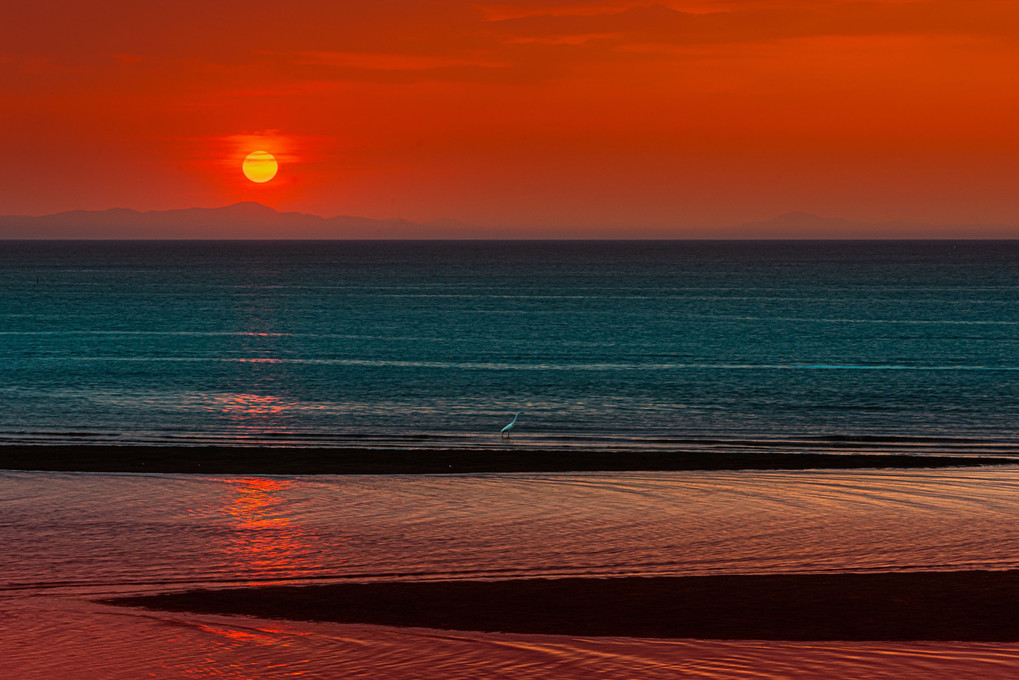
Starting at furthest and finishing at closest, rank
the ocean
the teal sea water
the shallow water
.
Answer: the teal sea water → the ocean → the shallow water

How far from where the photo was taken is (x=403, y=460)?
101ft

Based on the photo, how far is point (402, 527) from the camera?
67.1 feet

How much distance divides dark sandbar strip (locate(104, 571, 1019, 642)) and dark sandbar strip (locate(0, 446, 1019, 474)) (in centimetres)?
1262

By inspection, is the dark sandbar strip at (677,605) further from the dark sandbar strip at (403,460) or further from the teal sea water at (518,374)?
the teal sea water at (518,374)

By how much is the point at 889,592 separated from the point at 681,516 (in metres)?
6.17

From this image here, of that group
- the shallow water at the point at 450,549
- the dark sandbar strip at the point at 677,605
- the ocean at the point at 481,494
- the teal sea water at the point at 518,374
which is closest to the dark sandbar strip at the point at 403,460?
the ocean at the point at 481,494

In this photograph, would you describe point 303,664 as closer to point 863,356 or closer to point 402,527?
point 402,527

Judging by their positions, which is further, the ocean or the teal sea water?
the teal sea water

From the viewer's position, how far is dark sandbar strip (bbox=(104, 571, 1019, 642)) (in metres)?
13.9

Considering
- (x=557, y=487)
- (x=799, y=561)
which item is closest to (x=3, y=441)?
(x=557, y=487)

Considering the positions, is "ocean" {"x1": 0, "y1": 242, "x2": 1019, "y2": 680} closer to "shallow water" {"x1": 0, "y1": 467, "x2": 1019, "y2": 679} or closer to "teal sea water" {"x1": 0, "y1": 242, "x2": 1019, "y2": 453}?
"shallow water" {"x1": 0, "y1": 467, "x2": 1019, "y2": 679}

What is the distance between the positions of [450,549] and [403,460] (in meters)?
12.4

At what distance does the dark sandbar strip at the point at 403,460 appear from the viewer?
95.2 ft

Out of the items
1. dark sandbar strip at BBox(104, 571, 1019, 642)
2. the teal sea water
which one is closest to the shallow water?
dark sandbar strip at BBox(104, 571, 1019, 642)
